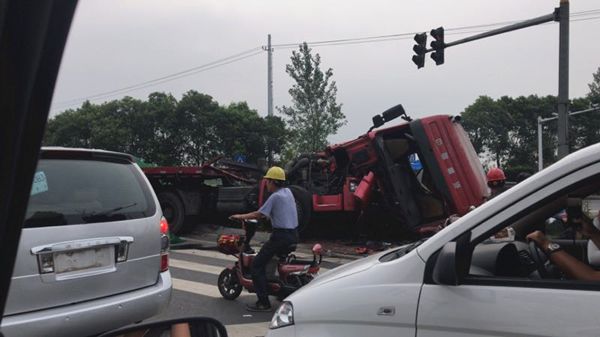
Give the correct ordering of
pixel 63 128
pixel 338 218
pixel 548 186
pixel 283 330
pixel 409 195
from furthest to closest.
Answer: pixel 63 128 < pixel 338 218 < pixel 409 195 < pixel 283 330 < pixel 548 186

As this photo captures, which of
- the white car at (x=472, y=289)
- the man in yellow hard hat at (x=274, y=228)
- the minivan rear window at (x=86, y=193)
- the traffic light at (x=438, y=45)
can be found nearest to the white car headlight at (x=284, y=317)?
the white car at (x=472, y=289)

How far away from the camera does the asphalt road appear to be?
18.8 ft

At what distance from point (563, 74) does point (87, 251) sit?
1159 cm

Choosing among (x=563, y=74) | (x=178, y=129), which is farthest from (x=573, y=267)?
(x=178, y=129)

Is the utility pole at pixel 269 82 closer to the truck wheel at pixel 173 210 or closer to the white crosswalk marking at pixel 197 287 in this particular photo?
the truck wheel at pixel 173 210

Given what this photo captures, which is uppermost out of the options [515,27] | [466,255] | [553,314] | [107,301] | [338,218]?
[515,27]

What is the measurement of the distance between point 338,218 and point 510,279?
29.2 feet

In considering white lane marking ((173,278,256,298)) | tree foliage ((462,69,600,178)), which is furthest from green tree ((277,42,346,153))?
tree foliage ((462,69,600,178))

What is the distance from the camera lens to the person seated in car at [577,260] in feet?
8.45

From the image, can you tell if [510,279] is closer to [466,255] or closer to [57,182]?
[466,255]

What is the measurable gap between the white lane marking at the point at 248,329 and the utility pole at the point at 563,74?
9139 mm

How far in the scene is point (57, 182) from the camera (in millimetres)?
3744

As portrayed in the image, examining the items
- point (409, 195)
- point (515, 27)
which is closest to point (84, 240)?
point (409, 195)

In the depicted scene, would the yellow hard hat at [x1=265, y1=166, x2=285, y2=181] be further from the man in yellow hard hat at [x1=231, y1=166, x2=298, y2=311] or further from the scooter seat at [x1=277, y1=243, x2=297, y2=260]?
the scooter seat at [x1=277, y1=243, x2=297, y2=260]
